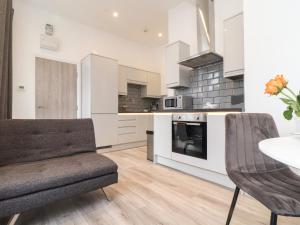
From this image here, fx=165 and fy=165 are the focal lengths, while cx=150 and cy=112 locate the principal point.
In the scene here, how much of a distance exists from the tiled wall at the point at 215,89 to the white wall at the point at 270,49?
0.79 metres

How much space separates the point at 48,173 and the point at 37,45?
10.9 feet

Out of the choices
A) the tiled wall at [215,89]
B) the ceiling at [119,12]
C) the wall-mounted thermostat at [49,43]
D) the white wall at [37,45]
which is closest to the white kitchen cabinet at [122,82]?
the white wall at [37,45]

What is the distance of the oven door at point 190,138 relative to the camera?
7.22 feet

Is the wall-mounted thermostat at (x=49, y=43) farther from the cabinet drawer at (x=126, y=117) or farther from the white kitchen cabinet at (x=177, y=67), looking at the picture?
the white kitchen cabinet at (x=177, y=67)

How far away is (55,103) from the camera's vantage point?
3.78 metres

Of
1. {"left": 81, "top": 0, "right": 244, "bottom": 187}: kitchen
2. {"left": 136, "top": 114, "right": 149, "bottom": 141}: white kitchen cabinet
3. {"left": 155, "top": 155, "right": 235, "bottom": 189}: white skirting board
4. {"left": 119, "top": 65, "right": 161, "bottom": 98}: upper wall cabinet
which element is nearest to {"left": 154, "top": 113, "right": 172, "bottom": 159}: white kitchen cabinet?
{"left": 81, "top": 0, "right": 244, "bottom": 187}: kitchen

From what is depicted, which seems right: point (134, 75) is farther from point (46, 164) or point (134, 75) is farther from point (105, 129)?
point (46, 164)

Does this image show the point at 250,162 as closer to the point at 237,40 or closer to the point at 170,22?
the point at 237,40

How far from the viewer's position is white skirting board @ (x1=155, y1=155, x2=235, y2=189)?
2.01 m

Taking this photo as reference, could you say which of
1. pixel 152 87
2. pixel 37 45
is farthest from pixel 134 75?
pixel 37 45

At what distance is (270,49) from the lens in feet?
5.36

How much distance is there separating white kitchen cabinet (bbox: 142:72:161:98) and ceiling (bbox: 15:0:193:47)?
4.05 feet

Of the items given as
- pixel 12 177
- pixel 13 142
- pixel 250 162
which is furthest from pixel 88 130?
pixel 250 162

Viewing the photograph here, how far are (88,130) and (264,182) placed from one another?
6.04 ft
